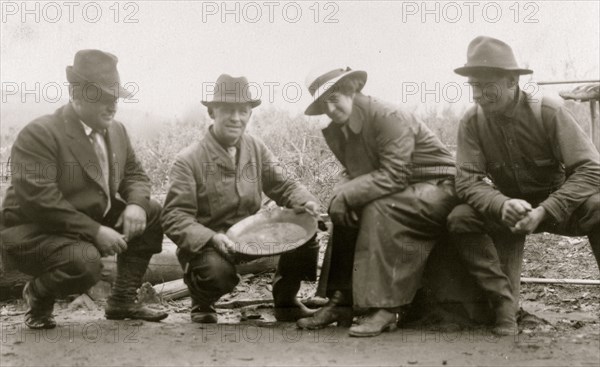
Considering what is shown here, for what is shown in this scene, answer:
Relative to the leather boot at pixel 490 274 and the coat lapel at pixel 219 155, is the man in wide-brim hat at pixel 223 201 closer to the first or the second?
the coat lapel at pixel 219 155

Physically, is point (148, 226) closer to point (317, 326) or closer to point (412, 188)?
point (317, 326)

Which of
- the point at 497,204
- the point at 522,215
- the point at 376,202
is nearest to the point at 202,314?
the point at 376,202

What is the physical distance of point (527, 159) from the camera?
4395 millimetres

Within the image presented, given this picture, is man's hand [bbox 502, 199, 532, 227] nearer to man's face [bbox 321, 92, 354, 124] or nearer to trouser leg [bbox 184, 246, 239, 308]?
man's face [bbox 321, 92, 354, 124]

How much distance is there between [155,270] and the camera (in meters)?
5.92

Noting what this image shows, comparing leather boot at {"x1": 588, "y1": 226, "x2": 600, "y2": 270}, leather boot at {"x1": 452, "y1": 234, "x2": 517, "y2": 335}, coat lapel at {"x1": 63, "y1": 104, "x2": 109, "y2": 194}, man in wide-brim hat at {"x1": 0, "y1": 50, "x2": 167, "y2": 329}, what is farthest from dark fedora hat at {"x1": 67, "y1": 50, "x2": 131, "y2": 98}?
leather boot at {"x1": 588, "y1": 226, "x2": 600, "y2": 270}

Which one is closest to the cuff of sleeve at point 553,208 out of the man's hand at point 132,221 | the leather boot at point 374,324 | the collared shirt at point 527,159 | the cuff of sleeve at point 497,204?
the collared shirt at point 527,159

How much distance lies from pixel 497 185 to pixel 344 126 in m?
1.05

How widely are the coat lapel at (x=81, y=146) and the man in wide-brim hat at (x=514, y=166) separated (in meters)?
2.26

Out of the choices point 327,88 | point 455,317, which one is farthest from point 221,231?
point 455,317

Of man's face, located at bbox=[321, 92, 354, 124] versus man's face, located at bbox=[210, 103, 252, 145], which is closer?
man's face, located at bbox=[321, 92, 354, 124]

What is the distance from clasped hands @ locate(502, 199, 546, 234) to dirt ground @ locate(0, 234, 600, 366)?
0.65 metres

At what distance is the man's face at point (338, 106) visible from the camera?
4.52 m

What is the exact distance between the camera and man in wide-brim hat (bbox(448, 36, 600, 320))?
4.14 meters
